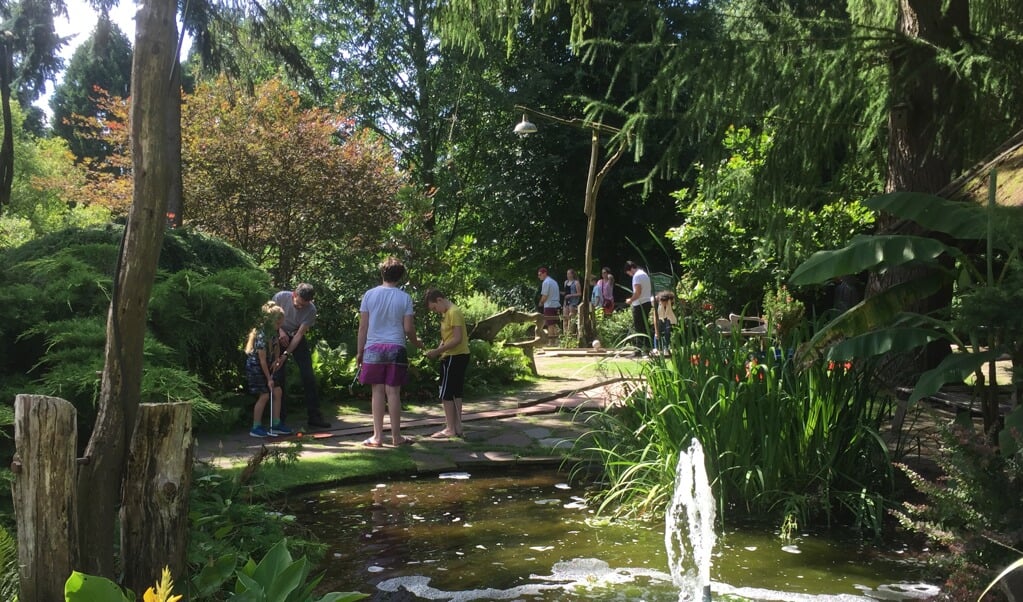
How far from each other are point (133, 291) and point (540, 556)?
112 inches

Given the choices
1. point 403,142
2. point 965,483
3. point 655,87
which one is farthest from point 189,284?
point 403,142

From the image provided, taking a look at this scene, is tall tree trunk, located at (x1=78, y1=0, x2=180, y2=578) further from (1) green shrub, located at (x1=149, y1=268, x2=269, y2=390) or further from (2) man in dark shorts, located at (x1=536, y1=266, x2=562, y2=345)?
(2) man in dark shorts, located at (x1=536, y1=266, x2=562, y2=345)

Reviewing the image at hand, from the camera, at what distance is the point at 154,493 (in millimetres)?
3400

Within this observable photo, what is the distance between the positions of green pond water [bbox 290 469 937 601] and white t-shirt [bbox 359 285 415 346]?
197cm

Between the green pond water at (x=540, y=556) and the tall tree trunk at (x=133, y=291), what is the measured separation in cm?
150

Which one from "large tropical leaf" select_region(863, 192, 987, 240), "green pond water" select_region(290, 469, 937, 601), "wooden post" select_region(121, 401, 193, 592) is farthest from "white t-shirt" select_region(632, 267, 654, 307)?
"wooden post" select_region(121, 401, 193, 592)

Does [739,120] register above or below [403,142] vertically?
below

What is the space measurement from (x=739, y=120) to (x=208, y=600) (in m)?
7.28

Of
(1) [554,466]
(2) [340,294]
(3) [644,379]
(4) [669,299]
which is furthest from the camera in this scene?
(2) [340,294]

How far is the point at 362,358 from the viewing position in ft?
27.5

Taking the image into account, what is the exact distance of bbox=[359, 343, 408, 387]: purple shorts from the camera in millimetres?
8227

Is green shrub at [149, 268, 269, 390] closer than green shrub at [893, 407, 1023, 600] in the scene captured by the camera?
No

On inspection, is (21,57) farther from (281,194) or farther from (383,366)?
(383,366)

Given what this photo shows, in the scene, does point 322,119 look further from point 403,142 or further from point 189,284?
point 403,142
